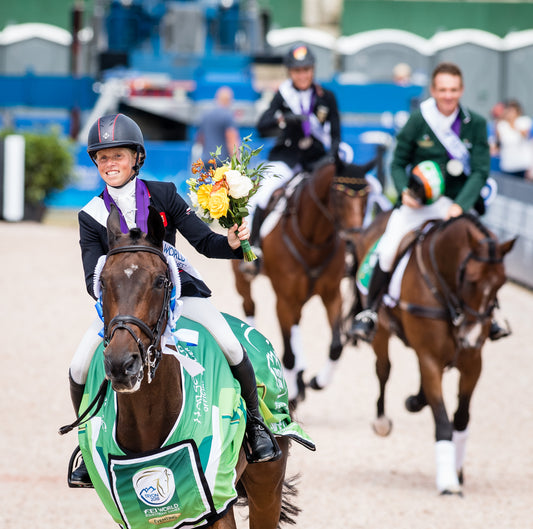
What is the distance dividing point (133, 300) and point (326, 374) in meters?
5.66

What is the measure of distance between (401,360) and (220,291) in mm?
3654

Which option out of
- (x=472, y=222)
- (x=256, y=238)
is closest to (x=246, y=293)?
(x=256, y=238)

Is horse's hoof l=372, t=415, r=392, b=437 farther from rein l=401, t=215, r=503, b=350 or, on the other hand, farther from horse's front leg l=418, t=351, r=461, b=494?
rein l=401, t=215, r=503, b=350

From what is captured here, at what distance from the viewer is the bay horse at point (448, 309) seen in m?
6.77

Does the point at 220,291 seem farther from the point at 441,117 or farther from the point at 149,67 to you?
the point at 149,67

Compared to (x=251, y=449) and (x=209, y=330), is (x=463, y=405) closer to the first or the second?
(x=251, y=449)

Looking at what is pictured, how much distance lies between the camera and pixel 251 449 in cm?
462

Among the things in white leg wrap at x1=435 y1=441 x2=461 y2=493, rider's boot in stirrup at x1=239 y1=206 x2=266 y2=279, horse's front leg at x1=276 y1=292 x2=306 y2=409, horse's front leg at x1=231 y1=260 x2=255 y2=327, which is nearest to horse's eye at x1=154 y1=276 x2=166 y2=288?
white leg wrap at x1=435 y1=441 x2=461 y2=493

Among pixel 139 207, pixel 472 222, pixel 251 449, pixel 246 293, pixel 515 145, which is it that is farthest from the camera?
pixel 515 145

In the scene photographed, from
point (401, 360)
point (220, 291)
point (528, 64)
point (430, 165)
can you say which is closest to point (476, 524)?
point (430, 165)

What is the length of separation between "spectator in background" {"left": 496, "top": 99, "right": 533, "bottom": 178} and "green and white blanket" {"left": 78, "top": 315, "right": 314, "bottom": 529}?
42.4 feet

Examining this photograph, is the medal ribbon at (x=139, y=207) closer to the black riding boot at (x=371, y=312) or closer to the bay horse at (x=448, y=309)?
the bay horse at (x=448, y=309)

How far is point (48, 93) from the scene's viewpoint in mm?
23906

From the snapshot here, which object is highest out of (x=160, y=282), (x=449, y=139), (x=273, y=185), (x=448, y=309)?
(x=449, y=139)
